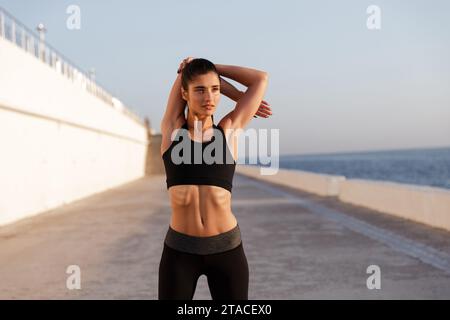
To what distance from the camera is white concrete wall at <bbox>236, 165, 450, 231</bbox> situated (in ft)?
41.8

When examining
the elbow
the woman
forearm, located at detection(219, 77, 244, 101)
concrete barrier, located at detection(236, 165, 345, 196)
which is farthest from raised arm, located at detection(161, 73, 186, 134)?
concrete barrier, located at detection(236, 165, 345, 196)

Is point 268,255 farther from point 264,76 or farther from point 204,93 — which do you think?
point 204,93

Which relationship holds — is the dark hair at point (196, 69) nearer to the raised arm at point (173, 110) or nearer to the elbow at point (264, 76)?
the raised arm at point (173, 110)

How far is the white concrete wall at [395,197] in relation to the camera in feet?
41.8

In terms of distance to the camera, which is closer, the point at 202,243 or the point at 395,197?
the point at 202,243

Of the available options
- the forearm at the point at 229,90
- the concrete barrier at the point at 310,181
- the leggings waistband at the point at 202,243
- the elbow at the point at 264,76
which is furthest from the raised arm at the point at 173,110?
the concrete barrier at the point at 310,181

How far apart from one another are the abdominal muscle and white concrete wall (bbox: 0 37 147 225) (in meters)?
14.1

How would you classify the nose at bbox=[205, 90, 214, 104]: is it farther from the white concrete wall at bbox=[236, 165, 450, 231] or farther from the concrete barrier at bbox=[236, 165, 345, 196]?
the concrete barrier at bbox=[236, 165, 345, 196]

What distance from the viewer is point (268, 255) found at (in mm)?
9805

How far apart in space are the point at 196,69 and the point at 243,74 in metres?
0.37

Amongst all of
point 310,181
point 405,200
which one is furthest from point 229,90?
point 310,181

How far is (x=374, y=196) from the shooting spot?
17.6 metres
